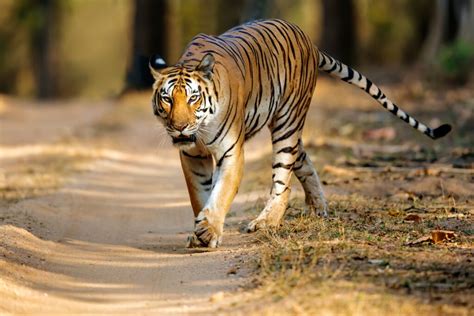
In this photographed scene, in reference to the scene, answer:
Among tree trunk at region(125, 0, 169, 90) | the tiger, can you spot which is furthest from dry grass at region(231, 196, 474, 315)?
tree trunk at region(125, 0, 169, 90)

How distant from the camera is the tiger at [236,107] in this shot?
8.00 meters

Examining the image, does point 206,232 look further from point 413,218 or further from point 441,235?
point 413,218

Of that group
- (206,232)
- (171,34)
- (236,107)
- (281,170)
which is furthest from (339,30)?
(206,232)

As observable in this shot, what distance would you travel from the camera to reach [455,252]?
24.2 feet

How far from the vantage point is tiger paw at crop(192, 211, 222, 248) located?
26.6ft

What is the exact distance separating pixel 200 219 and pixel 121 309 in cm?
179

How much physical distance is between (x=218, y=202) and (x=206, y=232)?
242mm

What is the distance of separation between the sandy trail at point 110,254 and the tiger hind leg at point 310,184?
0.71 m

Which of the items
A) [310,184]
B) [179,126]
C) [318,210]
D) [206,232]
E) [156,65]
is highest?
[156,65]

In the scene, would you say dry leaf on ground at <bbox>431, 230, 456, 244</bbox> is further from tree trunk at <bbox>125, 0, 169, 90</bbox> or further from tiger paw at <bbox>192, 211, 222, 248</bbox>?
tree trunk at <bbox>125, 0, 169, 90</bbox>

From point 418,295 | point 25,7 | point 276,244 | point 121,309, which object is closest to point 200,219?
point 276,244

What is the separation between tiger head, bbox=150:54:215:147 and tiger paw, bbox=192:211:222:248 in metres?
0.61

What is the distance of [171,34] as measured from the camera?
1111 inches

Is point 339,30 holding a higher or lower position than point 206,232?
higher
